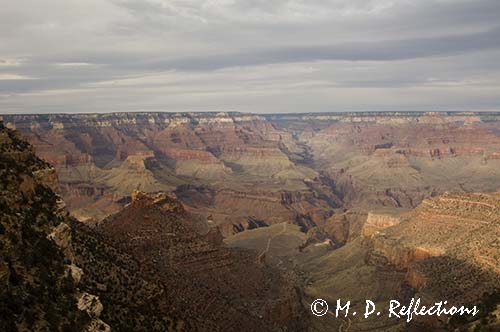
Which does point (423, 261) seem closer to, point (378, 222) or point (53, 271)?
point (378, 222)

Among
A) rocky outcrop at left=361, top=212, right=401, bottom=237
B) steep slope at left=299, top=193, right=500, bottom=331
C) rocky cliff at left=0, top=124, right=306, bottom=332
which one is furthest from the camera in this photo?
rocky outcrop at left=361, top=212, right=401, bottom=237

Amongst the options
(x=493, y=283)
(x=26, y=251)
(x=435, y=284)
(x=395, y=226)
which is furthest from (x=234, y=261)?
(x=26, y=251)

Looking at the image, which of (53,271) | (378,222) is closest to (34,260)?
(53,271)

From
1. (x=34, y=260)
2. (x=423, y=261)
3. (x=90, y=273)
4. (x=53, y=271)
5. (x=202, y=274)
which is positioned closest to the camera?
(x=34, y=260)

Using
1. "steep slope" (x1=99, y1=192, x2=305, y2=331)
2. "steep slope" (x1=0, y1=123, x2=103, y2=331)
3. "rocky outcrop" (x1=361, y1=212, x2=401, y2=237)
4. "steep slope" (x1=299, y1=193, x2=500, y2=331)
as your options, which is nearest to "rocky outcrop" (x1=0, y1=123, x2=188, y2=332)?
"steep slope" (x1=0, y1=123, x2=103, y2=331)

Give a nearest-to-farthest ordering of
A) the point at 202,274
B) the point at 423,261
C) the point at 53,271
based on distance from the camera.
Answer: the point at 53,271 < the point at 202,274 < the point at 423,261

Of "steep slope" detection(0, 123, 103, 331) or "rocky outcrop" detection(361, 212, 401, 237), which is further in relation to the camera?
"rocky outcrop" detection(361, 212, 401, 237)

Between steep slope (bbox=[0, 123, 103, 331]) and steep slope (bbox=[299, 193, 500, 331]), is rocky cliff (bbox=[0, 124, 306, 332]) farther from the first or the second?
steep slope (bbox=[299, 193, 500, 331])

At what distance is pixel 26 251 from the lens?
101 ft

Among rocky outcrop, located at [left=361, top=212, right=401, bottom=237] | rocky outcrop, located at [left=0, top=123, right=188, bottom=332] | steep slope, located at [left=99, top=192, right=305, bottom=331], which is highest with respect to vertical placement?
rocky outcrop, located at [left=0, top=123, right=188, bottom=332]

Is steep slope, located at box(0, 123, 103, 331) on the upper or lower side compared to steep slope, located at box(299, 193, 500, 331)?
upper

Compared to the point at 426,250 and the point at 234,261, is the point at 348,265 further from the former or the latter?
the point at 234,261

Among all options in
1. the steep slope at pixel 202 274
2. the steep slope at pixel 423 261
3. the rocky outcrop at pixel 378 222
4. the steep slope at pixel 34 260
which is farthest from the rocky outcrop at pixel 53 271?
the rocky outcrop at pixel 378 222

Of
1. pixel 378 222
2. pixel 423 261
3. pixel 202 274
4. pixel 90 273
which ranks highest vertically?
pixel 90 273
